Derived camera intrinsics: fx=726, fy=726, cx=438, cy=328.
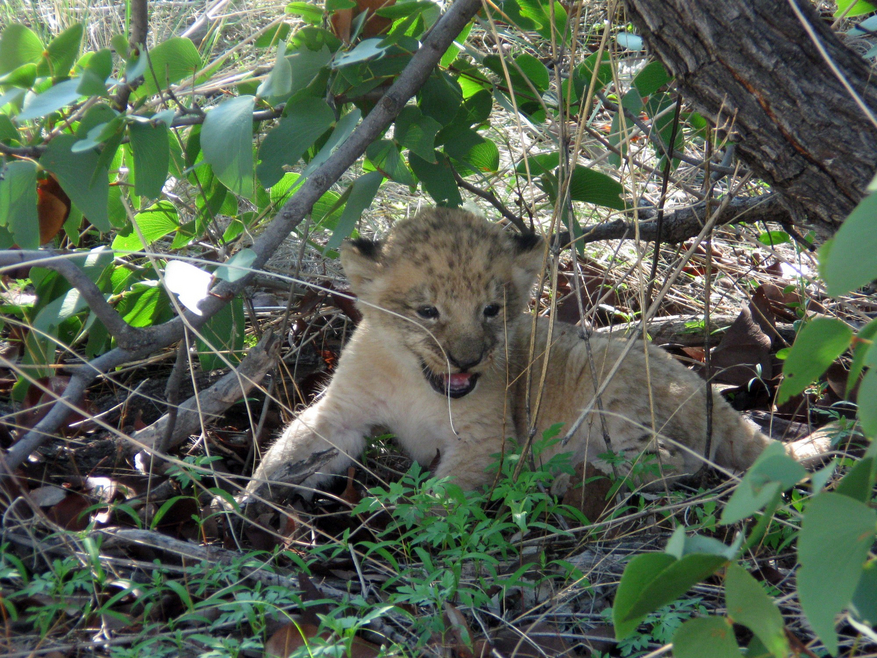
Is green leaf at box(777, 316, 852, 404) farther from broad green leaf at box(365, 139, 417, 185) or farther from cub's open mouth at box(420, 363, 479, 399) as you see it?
cub's open mouth at box(420, 363, 479, 399)

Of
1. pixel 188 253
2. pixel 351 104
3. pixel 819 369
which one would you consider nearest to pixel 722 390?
pixel 351 104

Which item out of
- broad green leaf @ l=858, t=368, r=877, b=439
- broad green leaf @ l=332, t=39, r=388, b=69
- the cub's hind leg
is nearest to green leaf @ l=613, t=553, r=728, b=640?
broad green leaf @ l=858, t=368, r=877, b=439

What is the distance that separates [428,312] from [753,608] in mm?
2368

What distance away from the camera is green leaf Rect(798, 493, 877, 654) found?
1.11 m

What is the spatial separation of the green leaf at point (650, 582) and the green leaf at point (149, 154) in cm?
201

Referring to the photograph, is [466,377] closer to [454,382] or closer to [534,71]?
[454,382]

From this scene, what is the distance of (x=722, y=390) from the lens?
415 cm

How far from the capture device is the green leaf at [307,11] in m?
2.70

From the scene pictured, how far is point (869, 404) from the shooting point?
121 cm

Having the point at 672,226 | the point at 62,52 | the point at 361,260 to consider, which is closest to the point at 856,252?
the point at 62,52

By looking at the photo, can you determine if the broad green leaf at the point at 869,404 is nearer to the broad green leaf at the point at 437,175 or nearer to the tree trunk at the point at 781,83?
the tree trunk at the point at 781,83

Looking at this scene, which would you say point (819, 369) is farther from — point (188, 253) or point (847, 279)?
point (188, 253)

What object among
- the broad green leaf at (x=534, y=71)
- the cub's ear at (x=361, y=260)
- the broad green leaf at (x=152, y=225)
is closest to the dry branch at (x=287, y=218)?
the broad green leaf at (x=534, y=71)

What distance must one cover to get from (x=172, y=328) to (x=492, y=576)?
1.36 m
